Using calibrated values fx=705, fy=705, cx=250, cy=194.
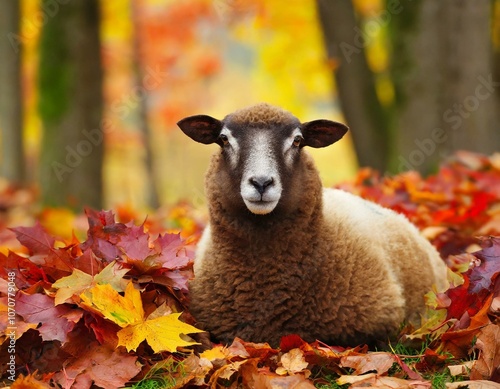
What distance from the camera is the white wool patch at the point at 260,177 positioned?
13.2ft

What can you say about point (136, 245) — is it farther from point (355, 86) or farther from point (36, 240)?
point (355, 86)

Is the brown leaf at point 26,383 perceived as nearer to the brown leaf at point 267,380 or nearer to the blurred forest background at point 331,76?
the brown leaf at point 267,380

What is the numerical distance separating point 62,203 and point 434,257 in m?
7.13

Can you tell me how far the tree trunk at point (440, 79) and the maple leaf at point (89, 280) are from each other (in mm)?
6331

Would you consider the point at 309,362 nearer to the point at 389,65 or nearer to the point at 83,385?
the point at 83,385

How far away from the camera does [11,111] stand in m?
14.3

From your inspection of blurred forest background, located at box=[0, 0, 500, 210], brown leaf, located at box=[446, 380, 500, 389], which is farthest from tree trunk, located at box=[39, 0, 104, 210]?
brown leaf, located at box=[446, 380, 500, 389]

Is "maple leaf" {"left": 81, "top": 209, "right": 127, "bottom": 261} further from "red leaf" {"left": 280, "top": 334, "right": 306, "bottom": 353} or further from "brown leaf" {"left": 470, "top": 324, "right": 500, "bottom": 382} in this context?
"brown leaf" {"left": 470, "top": 324, "right": 500, "bottom": 382}

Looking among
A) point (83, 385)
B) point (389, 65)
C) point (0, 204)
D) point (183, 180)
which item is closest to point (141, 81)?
point (0, 204)

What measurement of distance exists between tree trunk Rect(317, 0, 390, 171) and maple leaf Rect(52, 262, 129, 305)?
28.2ft

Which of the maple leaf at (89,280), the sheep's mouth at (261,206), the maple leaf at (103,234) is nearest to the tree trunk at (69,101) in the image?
the maple leaf at (103,234)

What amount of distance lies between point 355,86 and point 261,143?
8.30 metres

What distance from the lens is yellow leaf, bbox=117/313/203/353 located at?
3.64m

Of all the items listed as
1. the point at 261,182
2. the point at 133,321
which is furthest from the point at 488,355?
the point at 133,321
